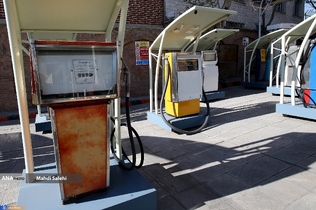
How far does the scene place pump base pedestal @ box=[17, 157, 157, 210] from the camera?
1.90 metres

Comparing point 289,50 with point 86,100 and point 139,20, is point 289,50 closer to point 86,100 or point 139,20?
point 139,20

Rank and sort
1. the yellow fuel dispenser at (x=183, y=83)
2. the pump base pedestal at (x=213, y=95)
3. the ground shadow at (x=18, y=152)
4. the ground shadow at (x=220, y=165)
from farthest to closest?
the pump base pedestal at (x=213, y=95), the yellow fuel dispenser at (x=183, y=83), the ground shadow at (x=18, y=152), the ground shadow at (x=220, y=165)

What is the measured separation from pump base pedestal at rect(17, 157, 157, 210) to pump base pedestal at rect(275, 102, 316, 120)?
3.86 meters

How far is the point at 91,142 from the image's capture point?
196cm

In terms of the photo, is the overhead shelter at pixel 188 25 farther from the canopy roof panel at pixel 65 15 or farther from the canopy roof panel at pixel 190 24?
the canopy roof panel at pixel 65 15

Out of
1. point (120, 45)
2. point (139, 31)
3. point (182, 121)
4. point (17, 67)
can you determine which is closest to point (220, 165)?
point (182, 121)

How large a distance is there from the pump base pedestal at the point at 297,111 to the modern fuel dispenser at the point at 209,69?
7.93ft

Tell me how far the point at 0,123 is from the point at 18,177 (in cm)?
363

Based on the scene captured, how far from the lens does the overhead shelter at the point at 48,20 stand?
1.91 meters

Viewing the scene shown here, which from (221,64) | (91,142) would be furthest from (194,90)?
(221,64)

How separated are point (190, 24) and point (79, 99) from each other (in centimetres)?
306

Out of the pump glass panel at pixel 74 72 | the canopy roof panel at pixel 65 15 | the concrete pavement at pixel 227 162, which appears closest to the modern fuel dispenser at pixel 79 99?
the pump glass panel at pixel 74 72

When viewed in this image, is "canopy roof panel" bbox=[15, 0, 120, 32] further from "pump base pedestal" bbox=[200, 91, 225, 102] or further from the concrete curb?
"pump base pedestal" bbox=[200, 91, 225, 102]

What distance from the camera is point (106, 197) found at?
2.00 metres
